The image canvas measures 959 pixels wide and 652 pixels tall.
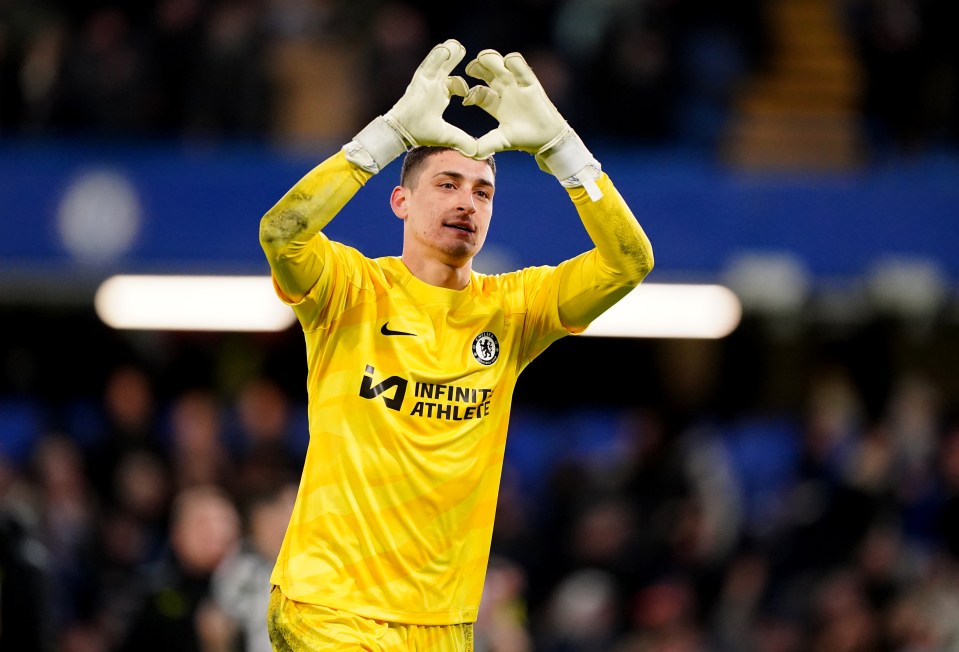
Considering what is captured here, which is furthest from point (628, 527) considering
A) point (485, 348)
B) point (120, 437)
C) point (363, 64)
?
point (485, 348)

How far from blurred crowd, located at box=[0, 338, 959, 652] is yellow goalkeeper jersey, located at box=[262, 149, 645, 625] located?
530 centimetres

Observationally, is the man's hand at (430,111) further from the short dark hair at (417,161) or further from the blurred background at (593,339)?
the blurred background at (593,339)

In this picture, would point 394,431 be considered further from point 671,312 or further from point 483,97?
point 671,312

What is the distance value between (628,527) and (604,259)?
23.4 feet

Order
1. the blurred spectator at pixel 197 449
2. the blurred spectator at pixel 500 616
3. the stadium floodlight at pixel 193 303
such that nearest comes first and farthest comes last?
the blurred spectator at pixel 500 616 → the blurred spectator at pixel 197 449 → the stadium floodlight at pixel 193 303

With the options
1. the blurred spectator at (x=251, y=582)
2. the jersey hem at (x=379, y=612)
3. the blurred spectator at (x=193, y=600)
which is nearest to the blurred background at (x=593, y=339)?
the blurred spectator at (x=251, y=582)

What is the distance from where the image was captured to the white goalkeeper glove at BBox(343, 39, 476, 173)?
5.57 meters

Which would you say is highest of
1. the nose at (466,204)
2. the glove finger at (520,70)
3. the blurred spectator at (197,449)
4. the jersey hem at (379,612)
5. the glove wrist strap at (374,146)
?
the glove finger at (520,70)

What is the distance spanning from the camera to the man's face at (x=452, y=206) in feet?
19.1

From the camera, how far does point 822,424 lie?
45.7 ft

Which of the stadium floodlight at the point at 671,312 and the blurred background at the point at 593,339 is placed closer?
the blurred background at the point at 593,339

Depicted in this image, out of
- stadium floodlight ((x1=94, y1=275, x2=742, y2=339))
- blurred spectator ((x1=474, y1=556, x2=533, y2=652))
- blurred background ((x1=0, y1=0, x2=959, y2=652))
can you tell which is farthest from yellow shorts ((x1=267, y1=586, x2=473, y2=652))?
stadium floodlight ((x1=94, y1=275, x2=742, y2=339))

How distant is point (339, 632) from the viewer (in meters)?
5.54

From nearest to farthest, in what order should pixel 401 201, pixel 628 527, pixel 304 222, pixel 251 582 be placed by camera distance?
pixel 304 222 → pixel 401 201 → pixel 251 582 → pixel 628 527
